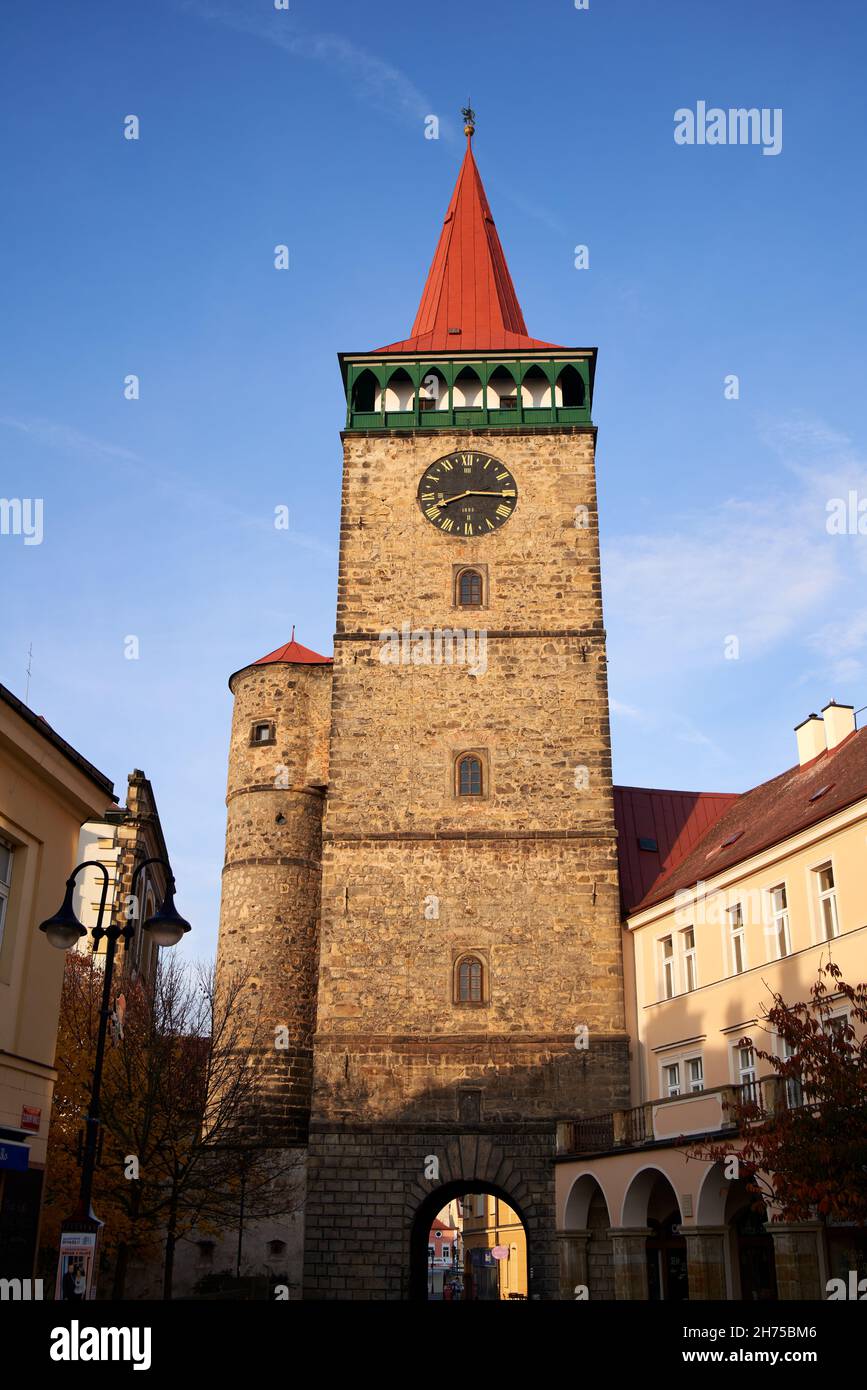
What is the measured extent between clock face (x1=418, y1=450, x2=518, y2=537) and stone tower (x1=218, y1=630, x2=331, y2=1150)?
503 cm

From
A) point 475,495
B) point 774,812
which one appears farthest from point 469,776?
point 475,495

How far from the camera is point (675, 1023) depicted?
24781 millimetres

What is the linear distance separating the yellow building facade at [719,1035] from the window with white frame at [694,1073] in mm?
35

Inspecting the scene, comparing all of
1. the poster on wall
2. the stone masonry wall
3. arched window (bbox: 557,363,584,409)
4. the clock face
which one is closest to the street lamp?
the poster on wall

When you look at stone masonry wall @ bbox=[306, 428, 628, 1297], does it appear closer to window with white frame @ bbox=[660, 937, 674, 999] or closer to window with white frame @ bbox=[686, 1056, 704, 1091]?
window with white frame @ bbox=[660, 937, 674, 999]

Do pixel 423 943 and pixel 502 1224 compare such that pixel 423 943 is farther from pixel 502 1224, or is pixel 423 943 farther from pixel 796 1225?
pixel 502 1224

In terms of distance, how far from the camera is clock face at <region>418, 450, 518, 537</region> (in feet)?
101

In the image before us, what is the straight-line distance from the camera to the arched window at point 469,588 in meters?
30.2

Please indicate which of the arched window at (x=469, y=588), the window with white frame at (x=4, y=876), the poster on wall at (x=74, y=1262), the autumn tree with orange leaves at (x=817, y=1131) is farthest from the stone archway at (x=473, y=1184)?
the window with white frame at (x=4, y=876)

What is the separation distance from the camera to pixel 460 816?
28.2 meters

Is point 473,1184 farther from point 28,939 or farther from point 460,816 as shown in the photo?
point 28,939

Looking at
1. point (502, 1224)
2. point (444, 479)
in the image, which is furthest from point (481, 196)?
point (502, 1224)

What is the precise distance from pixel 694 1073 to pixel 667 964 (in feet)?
8.53

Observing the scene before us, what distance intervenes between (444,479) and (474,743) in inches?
273
